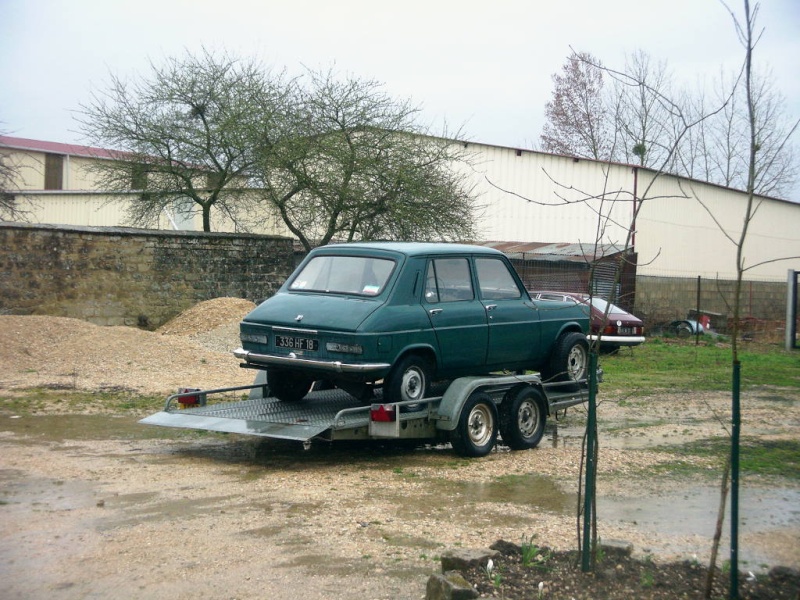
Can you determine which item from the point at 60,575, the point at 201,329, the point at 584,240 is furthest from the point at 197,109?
the point at 60,575

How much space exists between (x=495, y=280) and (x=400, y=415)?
2.59 m

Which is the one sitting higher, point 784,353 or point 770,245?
point 770,245

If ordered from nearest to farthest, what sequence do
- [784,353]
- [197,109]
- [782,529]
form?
[782,529], [784,353], [197,109]

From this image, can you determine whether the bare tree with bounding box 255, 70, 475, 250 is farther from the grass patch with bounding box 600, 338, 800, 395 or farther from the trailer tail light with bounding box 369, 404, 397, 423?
the trailer tail light with bounding box 369, 404, 397, 423

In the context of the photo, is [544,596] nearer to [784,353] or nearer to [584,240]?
[784,353]

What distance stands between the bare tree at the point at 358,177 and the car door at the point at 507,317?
537 inches

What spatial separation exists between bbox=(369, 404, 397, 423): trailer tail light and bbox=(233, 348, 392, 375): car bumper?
0.38m

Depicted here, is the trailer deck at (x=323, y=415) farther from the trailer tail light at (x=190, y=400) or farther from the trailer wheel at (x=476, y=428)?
the trailer wheel at (x=476, y=428)

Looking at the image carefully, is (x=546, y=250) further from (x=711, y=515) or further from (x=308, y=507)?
(x=308, y=507)

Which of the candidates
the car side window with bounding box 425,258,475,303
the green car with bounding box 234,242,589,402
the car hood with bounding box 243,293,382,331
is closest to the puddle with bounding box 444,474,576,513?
the green car with bounding box 234,242,589,402

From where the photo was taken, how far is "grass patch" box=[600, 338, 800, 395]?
1645 cm

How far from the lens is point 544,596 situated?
4637mm

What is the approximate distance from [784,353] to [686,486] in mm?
18184

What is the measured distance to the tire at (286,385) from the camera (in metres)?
9.99
